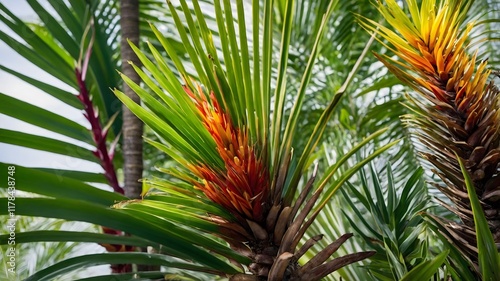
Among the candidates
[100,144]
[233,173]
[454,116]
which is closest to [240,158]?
[233,173]

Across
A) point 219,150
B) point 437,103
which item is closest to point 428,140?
point 437,103

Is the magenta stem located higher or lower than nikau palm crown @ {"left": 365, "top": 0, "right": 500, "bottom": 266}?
higher

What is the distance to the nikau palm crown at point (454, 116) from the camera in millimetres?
328

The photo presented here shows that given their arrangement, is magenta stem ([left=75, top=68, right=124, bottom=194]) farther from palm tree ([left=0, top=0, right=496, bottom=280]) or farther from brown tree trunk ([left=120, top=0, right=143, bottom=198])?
palm tree ([left=0, top=0, right=496, bottom=280])

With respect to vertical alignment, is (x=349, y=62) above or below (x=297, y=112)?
above

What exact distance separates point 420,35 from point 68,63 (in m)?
0.47

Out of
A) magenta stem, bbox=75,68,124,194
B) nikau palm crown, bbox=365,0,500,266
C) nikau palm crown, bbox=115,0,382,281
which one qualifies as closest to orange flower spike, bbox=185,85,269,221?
nikau palm crown, bbox=115,0,382,281

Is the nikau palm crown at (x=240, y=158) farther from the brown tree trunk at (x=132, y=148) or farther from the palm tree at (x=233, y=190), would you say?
the brown tree trunk at (x=132, y=148)

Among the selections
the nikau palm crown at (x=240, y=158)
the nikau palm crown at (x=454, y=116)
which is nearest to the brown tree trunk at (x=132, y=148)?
the nikau palm crown at (x=240, y=158)

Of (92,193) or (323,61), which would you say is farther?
(323,61)

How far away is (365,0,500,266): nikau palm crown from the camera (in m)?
0.33

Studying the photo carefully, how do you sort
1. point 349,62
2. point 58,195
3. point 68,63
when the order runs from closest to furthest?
point 58,195 → point 68,63 → point 349,62

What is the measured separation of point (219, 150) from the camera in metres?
0.34

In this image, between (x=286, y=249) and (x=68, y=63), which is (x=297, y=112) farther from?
(x=68, y=63)
